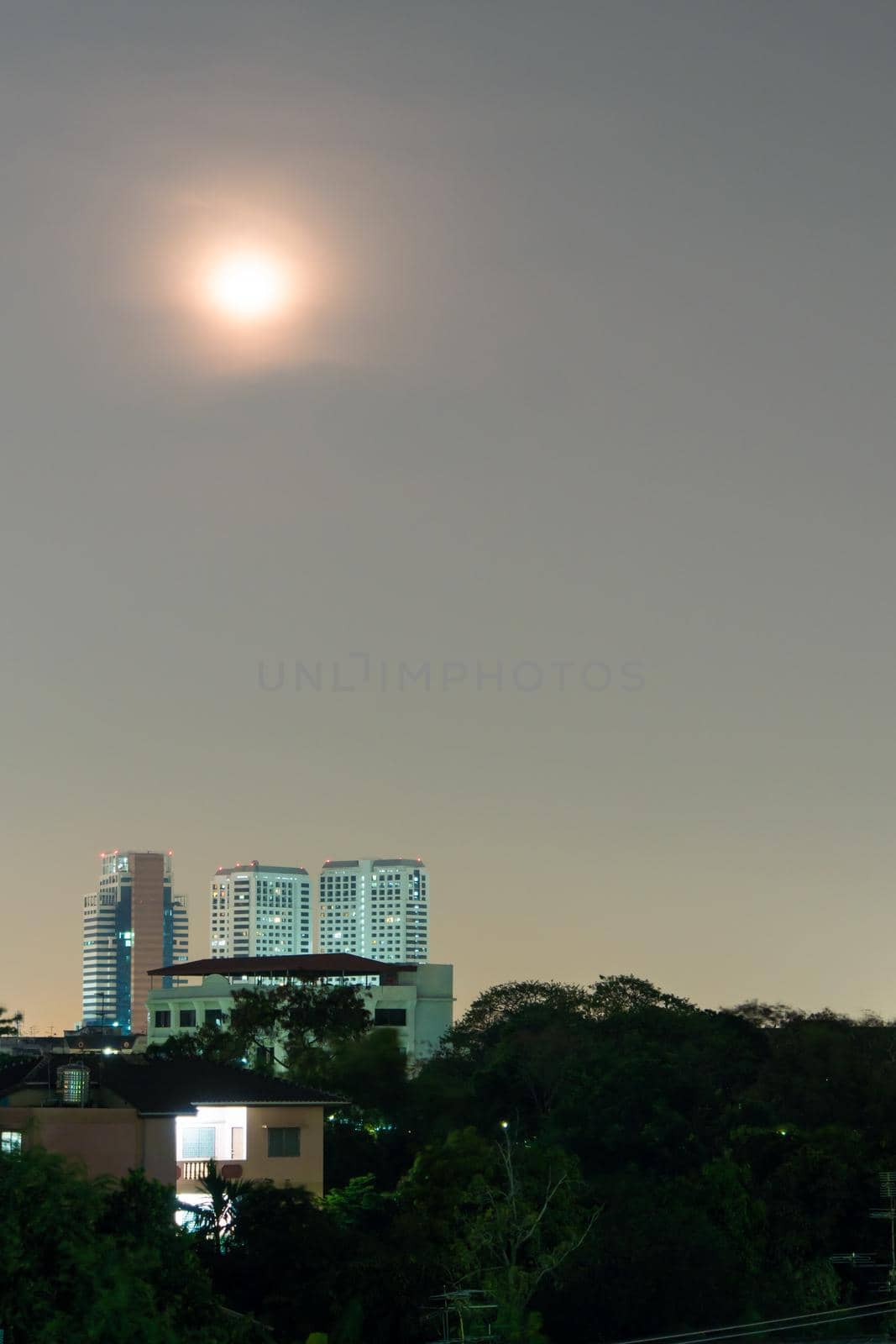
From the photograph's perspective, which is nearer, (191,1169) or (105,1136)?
(105,1136)

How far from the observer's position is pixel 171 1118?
148ft

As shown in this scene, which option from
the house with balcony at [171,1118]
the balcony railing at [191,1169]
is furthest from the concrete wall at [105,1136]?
the balcony railing at [191,1169]

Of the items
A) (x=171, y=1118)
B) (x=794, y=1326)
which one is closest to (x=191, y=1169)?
(x=171, y=1118)

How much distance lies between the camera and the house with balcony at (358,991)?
431 ft

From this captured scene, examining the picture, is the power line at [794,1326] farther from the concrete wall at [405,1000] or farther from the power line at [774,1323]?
the concrete wall at [405,1000]

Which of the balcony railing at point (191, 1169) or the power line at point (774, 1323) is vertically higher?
the balcony railing at point (191, 1169)

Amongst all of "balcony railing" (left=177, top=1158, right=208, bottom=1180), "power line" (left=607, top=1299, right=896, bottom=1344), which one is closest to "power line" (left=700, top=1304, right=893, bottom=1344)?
"power line" (left=607, top=1299, right=896, bottom=1344)

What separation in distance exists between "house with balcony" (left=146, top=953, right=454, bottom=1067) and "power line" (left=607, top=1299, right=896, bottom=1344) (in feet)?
251

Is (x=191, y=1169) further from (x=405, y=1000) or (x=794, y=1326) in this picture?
(x=405, y=1000)

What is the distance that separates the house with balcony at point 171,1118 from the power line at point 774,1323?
12.2 metres

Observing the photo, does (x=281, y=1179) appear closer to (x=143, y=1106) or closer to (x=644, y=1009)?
(x=143, y=1106)

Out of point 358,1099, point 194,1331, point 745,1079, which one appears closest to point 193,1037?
point 358,1099

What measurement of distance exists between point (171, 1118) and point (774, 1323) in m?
18.5

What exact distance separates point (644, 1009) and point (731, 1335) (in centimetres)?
3896
